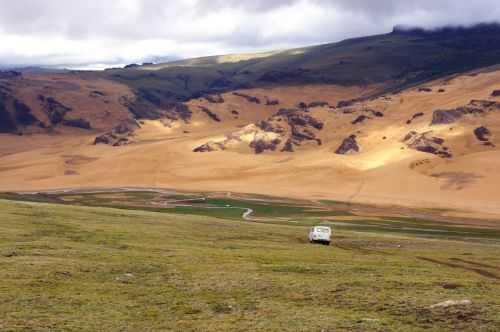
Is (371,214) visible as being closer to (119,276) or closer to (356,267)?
(356,267)

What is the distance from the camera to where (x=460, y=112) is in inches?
7510

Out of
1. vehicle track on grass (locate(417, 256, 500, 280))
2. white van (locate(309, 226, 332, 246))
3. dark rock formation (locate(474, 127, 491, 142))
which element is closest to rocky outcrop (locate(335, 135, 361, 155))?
dark rock formation (locate(474, 127, 491, 142))

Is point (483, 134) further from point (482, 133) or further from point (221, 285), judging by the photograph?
point (221, 285)

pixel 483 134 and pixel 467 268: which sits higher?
pixel 483 134

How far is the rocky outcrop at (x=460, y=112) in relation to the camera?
190 meters

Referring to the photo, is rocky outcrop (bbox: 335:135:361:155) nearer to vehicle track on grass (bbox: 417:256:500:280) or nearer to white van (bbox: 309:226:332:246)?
white van (bbox: 309:226:332:246)

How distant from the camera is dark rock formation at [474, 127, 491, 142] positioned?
176812 millimetres

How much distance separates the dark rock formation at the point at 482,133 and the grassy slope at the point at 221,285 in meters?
127

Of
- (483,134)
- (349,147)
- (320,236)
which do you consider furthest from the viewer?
(349,147)

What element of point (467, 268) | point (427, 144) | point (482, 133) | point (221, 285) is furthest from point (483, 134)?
point (221, 285)

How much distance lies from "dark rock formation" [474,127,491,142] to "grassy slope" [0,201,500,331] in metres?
127

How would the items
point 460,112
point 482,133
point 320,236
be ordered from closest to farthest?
1. point 320,236
2. point 482,133
3. point 460,112

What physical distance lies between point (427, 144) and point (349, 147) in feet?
68.2

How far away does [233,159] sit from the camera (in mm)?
197000
